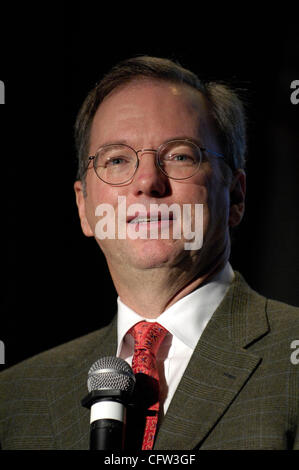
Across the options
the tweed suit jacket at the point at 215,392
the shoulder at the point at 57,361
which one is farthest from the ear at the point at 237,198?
the shoulder at the point at 57,361

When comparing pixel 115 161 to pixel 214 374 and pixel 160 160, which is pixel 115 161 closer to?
pixel 160 160

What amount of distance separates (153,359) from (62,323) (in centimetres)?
101

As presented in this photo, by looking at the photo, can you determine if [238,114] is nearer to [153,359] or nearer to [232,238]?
[232,238]

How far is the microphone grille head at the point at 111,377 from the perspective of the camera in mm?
1579

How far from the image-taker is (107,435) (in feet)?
4.78

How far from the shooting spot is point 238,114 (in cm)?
248

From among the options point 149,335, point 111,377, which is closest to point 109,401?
point 111,377

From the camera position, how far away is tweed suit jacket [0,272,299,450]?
1696 mm

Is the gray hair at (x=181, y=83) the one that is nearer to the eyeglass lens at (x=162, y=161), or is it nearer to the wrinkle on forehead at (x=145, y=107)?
the wrinkle on forehead at (x=145, y=107)

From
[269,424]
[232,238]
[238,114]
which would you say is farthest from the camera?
[232,238]

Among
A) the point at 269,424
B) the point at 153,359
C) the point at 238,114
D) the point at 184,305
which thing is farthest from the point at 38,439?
the point at 238,114

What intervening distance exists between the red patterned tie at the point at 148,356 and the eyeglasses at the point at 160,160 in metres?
0.52

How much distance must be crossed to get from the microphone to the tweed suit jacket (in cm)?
26

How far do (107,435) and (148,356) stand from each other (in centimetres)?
53
